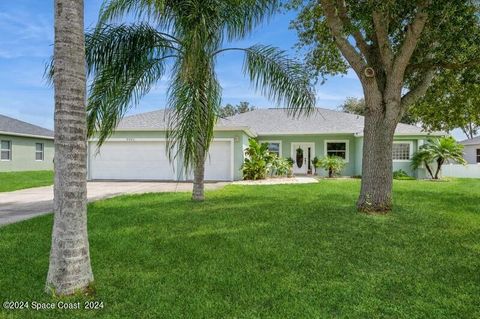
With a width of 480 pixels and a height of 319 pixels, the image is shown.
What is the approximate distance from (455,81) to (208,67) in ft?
28.2

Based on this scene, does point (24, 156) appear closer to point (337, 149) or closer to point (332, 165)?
point (332, 165)

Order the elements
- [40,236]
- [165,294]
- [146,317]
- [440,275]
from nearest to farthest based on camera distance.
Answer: [146,317], [165,294], [440,275], [40,236]

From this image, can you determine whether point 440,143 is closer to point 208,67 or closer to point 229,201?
point 229,201

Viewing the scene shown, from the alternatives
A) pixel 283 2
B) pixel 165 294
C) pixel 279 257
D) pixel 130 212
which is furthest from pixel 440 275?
pixel 283 2

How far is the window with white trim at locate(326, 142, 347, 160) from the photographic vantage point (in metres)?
22.8

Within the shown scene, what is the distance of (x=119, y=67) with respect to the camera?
27.4 feet

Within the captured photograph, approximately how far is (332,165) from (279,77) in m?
12.9

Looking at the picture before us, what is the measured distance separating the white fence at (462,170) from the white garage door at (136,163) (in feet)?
51.8

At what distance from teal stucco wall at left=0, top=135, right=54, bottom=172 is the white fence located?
29.1 m

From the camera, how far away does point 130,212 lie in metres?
9.24

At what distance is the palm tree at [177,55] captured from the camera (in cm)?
688

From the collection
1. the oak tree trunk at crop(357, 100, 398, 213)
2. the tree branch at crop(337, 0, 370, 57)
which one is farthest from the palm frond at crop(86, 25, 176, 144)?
the oak tree trunk at crop(357, 100, 398, 213)

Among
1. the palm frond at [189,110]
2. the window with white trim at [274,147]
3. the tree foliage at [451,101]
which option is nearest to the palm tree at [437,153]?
the tree foliage at [451,101]

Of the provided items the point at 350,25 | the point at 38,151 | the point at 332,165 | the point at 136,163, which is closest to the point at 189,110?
the point at 350,25
